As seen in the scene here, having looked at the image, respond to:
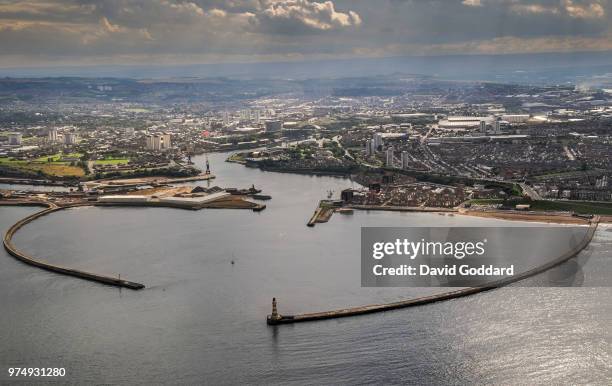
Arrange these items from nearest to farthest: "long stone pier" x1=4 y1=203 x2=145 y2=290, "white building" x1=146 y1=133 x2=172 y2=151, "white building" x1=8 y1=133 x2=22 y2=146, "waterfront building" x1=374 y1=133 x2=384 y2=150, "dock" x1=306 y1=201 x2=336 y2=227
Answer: "long stone pier" x1=4 y1=203 x2=145 y2=290 < "dock" x1=306 y1=201 x2=336 y2=227 < "waterfront building" x1=374 y1=133 x2=384 y2=150 < "white building" x1=146 y1=133 x2=172 y2=151 < "white building" x1=8 y1=133 x2=22 y2=146

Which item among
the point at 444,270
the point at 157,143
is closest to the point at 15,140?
the point at 157,143

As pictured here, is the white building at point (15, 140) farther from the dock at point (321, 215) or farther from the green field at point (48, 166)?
the dock at point (321, 215)

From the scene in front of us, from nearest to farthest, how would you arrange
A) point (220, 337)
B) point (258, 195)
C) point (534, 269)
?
1. point (220, 337)
2. point (534, 269)
3. point (258, 195)

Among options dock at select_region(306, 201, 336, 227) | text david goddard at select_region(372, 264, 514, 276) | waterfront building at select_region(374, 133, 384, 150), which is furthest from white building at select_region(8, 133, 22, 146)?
text david goddard at select_region(372, 264, 514, 276)

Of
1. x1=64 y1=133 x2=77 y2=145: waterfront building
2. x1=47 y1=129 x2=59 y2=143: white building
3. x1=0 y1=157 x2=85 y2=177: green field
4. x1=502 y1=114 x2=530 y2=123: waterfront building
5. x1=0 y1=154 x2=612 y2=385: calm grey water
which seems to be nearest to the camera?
x1=0 y1=154 x2=612 y2=385: calm grey water

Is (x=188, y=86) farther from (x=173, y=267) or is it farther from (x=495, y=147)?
(x=173, y=267)

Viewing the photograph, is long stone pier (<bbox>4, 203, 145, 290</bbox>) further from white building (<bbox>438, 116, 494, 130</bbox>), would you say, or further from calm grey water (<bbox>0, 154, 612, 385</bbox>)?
white building (<bbox>438, 116, 494, 130</bbox>)

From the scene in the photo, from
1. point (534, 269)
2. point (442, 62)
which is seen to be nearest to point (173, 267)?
point (534, 269)

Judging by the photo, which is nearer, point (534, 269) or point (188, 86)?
point (534, 269)

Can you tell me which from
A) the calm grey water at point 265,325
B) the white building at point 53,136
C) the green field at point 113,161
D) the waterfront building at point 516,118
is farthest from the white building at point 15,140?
the waterfront building at point 516,118
